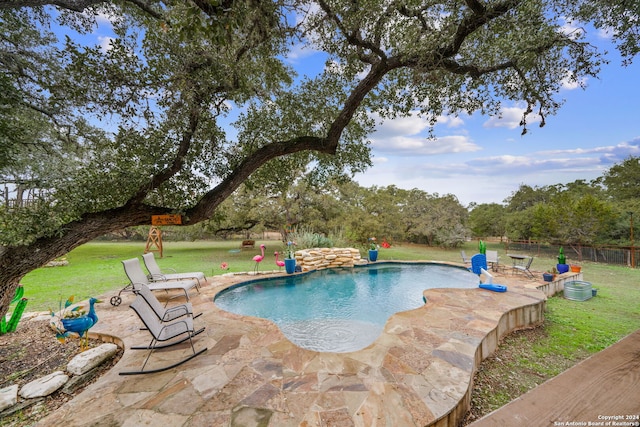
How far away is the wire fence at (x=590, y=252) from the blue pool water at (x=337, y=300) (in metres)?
8.27

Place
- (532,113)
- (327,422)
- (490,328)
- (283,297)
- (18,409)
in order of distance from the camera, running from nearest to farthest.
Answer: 1. (327,422)
2. (18,409)
3. (490,328)
4. (532,113)
5. (283,297)

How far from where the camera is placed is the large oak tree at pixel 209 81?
11.1ft

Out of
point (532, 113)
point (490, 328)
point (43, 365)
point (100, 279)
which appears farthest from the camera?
point (100, 279)

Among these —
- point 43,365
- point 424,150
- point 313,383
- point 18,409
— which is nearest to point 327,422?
point 313,383

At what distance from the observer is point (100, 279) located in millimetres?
8562

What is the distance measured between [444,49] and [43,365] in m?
7.22

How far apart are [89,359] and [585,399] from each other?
480cm

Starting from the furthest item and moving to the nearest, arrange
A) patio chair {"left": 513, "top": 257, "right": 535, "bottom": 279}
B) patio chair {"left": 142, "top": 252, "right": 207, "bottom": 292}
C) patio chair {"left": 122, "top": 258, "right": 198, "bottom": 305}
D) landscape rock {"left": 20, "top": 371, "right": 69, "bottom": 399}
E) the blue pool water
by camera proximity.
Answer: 1. patio chair {"left": 513, "top": 257, "right": 535, "bottom": 279}
2. patio chair {"left": 142, "top": 252, "right": 207, "bottom": 292}
3. patio chair {"left": 122, "top": 258, "right": 198, "bottom": 305}
4. the blue pool water
5. landscape rock {"left": 20, "top": 371, "right": 69, "bottom": 399}

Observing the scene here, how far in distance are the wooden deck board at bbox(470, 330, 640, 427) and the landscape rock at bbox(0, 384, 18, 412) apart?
14.3 feet

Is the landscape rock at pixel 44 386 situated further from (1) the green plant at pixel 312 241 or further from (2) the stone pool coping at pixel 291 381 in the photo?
(1) the green plant at pixel 312 241

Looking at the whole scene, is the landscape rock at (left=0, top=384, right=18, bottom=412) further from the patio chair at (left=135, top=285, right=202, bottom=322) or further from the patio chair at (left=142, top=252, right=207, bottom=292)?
the patio chair at (left=142, top=252, right=207, bottom=292)

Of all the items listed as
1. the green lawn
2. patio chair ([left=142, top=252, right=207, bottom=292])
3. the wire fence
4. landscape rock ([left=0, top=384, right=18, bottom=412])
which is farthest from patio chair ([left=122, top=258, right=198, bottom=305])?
the wire fence

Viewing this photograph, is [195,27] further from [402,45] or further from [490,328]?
[490,328]

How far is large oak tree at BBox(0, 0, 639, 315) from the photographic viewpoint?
3.39 metres
